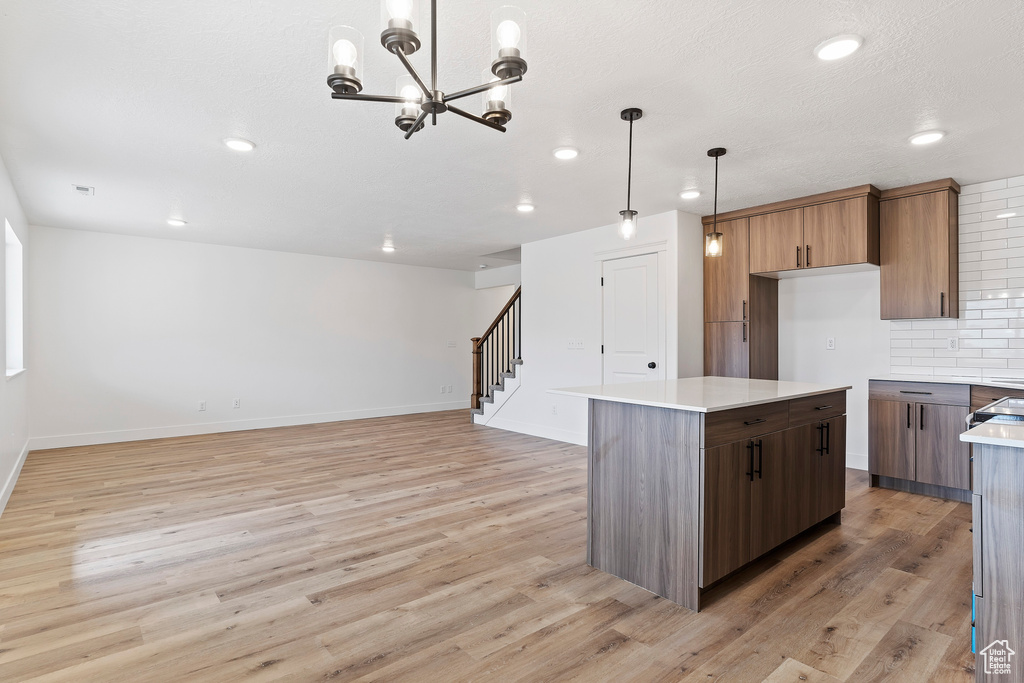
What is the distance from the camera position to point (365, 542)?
3.20 meters

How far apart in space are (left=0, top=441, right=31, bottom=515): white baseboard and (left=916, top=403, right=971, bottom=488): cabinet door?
6715 millimetres

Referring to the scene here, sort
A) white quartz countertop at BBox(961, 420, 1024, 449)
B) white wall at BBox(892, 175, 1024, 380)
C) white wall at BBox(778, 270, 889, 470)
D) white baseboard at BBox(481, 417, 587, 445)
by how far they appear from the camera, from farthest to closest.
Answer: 1. white baseboard at BBox(481, 417, 587, 445)
2. white wall at BBox(778, 270, 889, 470)
3. white wall at BBox(892, 175, 1024, 380)
4. white quartz countertop at BBox(961, 420, 1024, 449)

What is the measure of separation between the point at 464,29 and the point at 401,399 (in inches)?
287

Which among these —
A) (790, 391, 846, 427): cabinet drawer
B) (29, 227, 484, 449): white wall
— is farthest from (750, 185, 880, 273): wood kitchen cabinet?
(29, 227, 484, 449): white wall

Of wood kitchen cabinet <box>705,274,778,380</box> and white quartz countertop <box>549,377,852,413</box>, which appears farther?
wood kitchen cabinet <box>705,274,778,380</box>

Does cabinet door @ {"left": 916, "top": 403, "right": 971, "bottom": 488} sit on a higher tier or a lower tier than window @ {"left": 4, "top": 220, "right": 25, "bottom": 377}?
lower

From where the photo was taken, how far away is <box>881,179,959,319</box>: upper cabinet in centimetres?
417

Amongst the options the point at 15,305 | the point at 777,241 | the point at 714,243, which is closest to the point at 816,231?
the point at 777,241

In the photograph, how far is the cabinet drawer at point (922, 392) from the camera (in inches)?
153

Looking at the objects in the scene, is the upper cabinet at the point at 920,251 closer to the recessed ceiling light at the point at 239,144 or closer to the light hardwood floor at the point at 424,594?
the light hardwood floor at the point at 424,594

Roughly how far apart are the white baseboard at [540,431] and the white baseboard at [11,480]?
195 inches

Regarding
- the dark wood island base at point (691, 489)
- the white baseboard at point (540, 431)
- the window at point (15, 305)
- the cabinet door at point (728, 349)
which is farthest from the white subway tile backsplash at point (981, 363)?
the window at point (15, 305)

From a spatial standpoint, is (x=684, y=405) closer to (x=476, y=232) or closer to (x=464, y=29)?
(x=464, y=29)

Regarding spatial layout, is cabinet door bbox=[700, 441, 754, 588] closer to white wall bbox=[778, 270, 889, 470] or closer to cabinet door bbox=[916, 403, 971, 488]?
cabinet door bbox=[916, 403, 971, 488]
